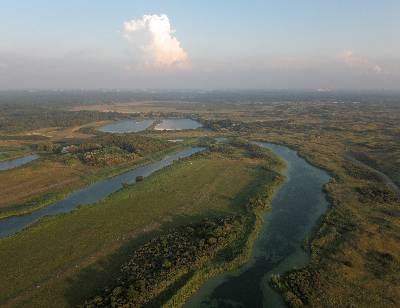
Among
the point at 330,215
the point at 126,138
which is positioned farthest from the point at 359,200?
the point at 126,138

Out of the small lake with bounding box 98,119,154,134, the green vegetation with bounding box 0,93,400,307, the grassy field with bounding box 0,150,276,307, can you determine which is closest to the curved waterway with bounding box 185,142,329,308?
the green vegetation with bounding box 0,93,400,307

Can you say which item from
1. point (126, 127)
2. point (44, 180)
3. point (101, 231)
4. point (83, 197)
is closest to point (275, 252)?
point (101, 231)

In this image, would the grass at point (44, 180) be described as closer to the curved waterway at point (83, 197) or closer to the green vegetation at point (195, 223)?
the green vegetation at point (195, 223)

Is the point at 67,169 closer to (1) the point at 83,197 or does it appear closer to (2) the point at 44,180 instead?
(2) the point at 44,180

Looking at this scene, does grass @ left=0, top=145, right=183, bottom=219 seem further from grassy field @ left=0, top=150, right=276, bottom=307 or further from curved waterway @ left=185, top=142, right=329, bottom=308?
curved waterway @ left=185, top=142, right=329, bottom=308

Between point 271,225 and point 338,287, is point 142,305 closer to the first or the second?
point 338,287

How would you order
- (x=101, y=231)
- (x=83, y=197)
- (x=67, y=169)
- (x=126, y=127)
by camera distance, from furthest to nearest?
1. (x=126, y=127)
2. (x=67, y=169)
3. (x=83, y=197)
4. (x=101, y=231)
